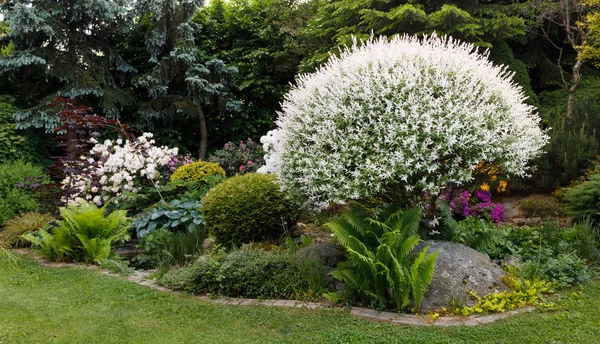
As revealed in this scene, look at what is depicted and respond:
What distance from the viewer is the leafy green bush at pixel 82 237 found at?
605 cm

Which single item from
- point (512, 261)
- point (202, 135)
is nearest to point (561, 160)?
point (512, 261)

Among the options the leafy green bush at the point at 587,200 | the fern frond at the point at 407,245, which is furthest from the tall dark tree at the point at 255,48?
the fern frond at the point at 407,245

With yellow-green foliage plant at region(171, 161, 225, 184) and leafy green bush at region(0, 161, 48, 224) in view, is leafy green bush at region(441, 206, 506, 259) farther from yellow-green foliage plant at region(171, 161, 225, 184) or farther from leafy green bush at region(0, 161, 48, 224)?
leafy green bush at region(0, 161, 48, 224)

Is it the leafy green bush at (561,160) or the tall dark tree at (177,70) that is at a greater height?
the tall dark tree at (177,70)

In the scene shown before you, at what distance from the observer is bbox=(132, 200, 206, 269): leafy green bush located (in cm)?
604

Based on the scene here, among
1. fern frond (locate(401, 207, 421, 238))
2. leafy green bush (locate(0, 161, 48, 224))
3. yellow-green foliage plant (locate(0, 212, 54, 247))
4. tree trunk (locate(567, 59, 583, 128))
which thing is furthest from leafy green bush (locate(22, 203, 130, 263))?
tree trunk (locate(567, 59, 583, 128))

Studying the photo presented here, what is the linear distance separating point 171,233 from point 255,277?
7.49 ft

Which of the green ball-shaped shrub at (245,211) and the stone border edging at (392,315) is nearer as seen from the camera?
the stone border edging at (392,315)

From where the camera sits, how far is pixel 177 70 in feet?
42.2

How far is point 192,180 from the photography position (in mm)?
9258

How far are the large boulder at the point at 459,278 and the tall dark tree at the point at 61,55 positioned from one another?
10398mm

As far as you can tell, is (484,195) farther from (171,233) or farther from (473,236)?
(171,233)

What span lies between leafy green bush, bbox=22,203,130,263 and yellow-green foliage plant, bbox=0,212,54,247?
1284 millimetres

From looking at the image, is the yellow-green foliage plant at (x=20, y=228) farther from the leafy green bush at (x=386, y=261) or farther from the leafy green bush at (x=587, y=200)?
the leafy green bush at (x=587, y=200)
